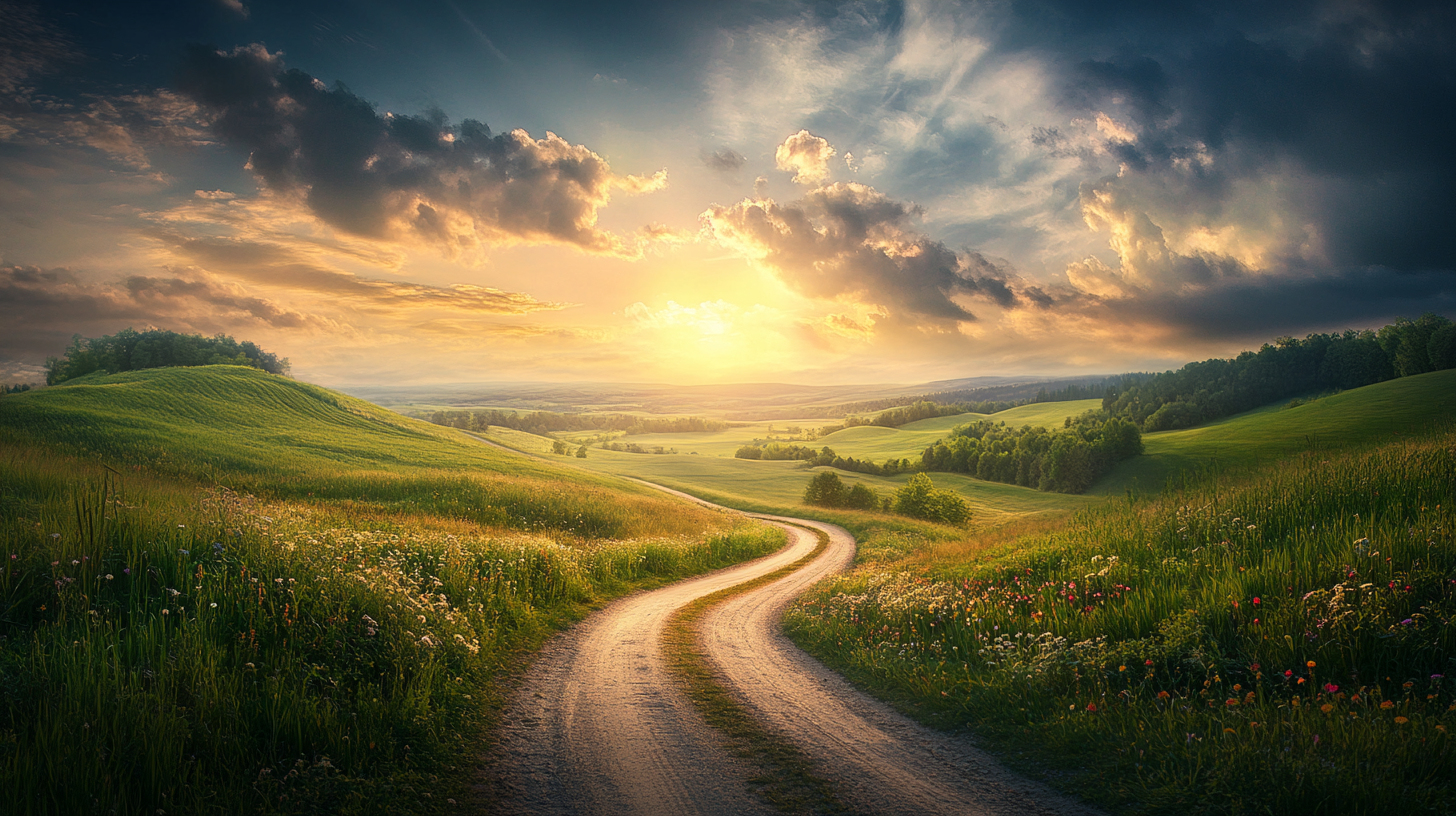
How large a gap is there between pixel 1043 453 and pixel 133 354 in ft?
474

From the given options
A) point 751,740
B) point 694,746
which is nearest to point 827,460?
point 751,740

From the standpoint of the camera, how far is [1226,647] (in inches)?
281

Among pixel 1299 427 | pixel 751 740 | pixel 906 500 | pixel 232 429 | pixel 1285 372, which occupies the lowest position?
pixel 906 500

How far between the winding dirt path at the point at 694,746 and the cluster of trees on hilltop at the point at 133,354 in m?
106

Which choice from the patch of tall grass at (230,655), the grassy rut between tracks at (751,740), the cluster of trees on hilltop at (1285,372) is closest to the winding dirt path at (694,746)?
the grassy rut between tracks at (751,740)

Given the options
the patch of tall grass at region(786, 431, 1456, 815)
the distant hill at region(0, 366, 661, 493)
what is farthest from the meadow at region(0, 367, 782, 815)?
the distant hill at region(0, 366, 661, 493)

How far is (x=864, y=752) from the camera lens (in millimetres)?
6672

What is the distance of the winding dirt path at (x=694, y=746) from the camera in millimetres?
5555

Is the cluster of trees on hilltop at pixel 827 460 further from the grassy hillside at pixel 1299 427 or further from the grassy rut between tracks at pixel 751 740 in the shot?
the grassy rut between tracks at pixel 751 740

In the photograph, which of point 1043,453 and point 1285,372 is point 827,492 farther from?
point 1285,372

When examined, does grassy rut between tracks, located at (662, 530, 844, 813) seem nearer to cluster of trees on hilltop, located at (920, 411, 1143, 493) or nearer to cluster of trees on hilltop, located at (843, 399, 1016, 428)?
cluster of trees on hilltop, located at (920, 411, 1143, 493)

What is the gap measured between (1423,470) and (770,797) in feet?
42.4

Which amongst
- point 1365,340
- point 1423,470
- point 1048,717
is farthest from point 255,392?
point 1365,340

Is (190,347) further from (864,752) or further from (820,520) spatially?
(864,752)
